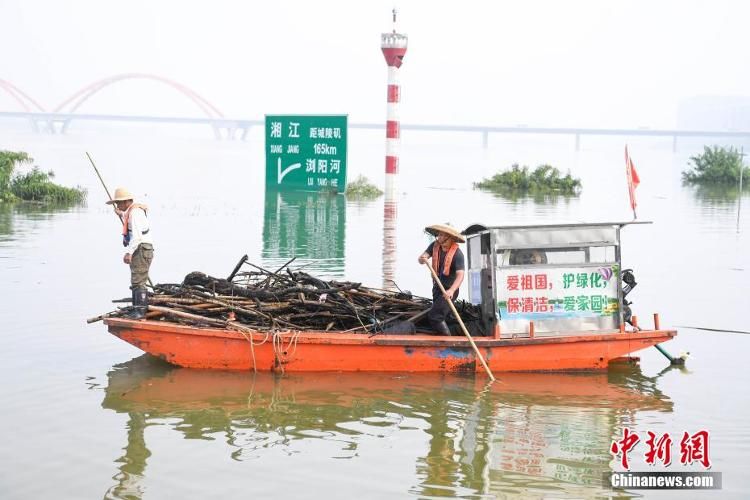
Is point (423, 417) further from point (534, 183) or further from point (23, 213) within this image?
point (534, 183)

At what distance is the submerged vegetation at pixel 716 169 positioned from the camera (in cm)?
4988

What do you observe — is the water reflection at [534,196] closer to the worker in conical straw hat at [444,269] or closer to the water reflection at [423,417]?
the worker in conical straw hat at [444,269]

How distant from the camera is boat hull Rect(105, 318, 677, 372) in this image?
9.73 metres

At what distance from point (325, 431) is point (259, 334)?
5.66 feet

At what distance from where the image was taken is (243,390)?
370 inches

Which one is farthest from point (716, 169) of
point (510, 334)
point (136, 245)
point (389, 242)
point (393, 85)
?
point (136, 245)

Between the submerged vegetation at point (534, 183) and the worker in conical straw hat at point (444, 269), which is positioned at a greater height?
the submerged vegetation at point (534, 183)

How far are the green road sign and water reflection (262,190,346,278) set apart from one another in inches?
19.9

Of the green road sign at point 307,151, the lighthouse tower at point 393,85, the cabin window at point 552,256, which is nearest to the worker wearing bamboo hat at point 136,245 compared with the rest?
the cabin window at point 552,256

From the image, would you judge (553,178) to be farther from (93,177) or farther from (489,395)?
(489,395)

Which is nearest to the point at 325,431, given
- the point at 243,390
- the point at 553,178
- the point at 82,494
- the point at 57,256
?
the point at 243,390

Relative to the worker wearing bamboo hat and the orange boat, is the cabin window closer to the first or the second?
the orange boat

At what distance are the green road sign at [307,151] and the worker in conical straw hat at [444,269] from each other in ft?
70.6

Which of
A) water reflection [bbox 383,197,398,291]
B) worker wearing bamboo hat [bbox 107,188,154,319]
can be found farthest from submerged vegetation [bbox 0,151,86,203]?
worker wearing bamboo hat [bbox 107,188,154,319]
